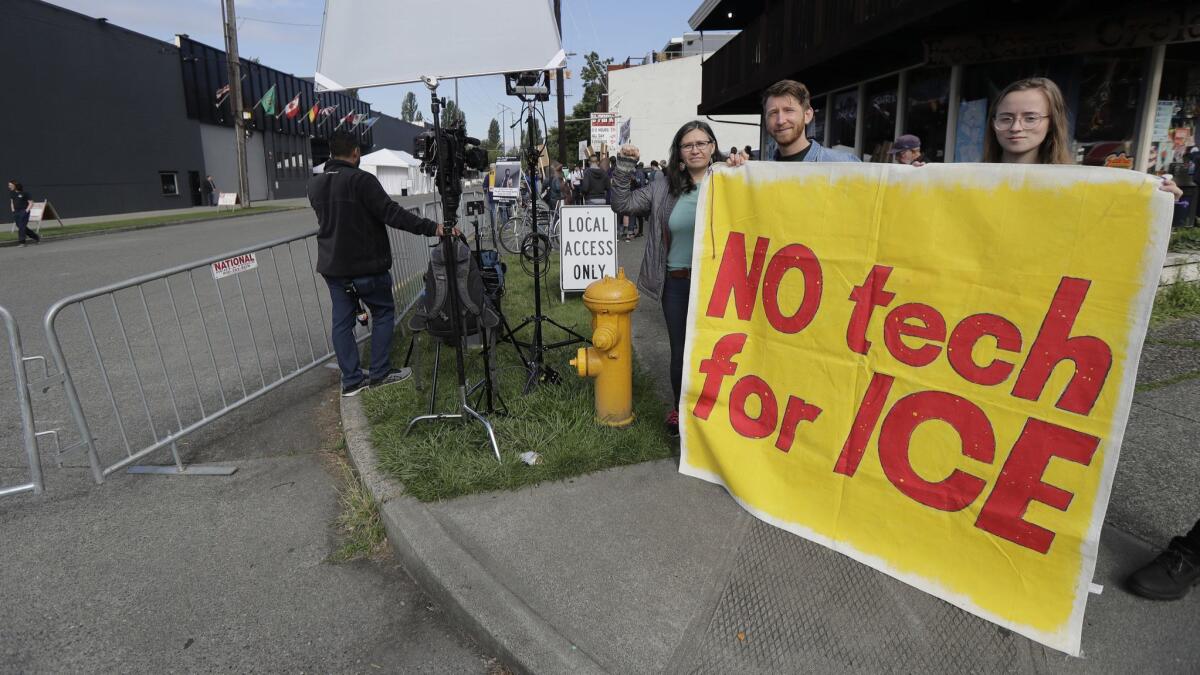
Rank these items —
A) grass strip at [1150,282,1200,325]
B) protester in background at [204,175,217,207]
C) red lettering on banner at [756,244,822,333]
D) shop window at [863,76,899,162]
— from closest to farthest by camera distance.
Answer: red lettering on banner at [756,244,822,333]
grass strip at [1150,282,1200,325]
shop window at [863,76,899,162]
protester in background at [204,175,217,207]

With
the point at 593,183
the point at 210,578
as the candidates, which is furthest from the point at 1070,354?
the point at 593,183

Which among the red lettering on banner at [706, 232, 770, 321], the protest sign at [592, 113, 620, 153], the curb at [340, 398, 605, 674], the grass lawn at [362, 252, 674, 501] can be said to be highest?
the protest sign at [592, 113, 620, 153]

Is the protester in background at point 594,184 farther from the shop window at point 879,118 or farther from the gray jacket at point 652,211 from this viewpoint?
the gray jacket at point 652,211

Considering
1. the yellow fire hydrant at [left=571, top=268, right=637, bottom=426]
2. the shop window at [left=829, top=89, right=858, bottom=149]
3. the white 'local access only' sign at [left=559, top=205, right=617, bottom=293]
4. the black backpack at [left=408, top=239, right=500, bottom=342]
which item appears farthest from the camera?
the shop window at [left=829, top=89, right=858, bottom=149]

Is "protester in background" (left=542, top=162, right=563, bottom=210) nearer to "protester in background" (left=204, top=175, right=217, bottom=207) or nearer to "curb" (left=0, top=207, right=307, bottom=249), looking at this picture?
"curb" (left=0, top=207, right=307, bottom=249)

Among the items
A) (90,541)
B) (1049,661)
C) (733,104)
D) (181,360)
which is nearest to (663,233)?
(1049,661)

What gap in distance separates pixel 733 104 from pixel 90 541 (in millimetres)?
16431

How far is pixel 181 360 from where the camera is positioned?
20.0 ft

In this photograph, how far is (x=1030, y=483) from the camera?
2.36m

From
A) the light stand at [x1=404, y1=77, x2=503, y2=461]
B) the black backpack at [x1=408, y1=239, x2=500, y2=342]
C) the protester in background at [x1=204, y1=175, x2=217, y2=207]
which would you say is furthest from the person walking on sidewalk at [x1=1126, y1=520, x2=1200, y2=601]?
the protester in background at [x1=204, y1=175, x2=217, y2=207]

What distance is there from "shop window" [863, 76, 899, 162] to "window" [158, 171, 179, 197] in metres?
31.0

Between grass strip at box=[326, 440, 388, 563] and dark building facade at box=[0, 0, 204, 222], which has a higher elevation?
dark building facade at box=[0, 0, 204, 222]

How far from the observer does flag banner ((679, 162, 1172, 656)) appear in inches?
Result: 86.7

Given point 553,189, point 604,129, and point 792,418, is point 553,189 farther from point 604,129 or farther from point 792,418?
point 792,418
